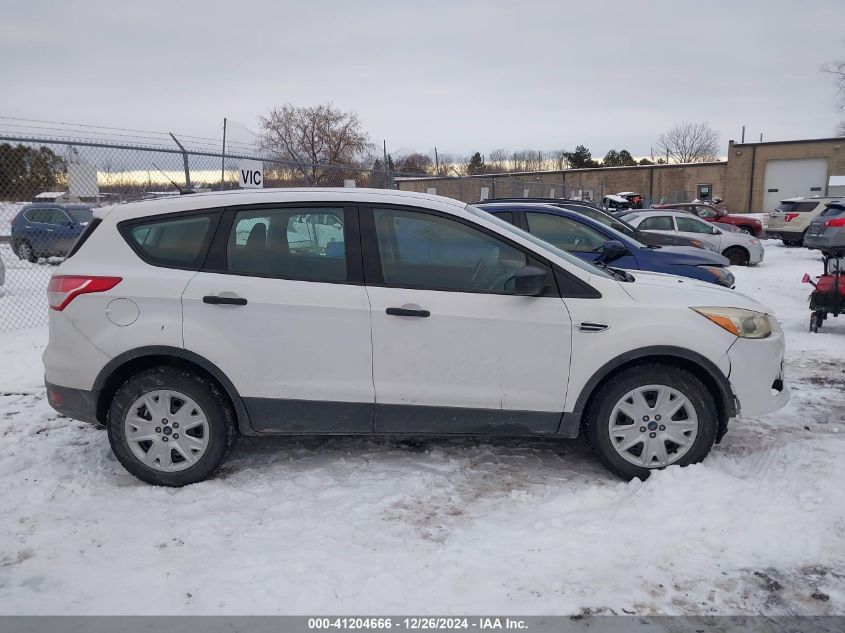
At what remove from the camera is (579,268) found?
4230 mm

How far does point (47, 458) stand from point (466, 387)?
3.00 metres

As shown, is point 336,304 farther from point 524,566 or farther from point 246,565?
point 524,566

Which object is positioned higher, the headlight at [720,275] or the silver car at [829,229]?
the silver car at [829,229]

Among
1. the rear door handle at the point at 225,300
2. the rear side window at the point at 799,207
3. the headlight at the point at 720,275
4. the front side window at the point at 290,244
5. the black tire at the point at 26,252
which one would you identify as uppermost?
the rear side window at the point at 799,207

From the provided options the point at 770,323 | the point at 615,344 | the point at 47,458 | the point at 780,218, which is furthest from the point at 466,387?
the point at 780,218

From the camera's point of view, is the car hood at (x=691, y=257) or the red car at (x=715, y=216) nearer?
the car hood at (x=691, y=257)

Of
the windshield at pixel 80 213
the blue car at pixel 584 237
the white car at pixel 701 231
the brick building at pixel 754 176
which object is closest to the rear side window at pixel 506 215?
the blue car at pixel 584 237

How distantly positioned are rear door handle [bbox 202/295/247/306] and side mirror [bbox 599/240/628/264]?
185 inches

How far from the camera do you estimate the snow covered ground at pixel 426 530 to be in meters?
3.01

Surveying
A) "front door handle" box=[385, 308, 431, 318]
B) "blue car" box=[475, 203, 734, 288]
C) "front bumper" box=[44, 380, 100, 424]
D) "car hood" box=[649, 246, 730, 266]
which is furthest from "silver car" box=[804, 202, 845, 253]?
"front bumper" box=[44, 380, 100, 424]

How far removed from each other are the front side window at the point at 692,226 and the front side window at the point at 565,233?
31.1 ft

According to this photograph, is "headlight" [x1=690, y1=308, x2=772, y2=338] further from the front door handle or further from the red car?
the red car

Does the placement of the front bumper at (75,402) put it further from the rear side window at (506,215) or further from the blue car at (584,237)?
the rear side window at (506,215)

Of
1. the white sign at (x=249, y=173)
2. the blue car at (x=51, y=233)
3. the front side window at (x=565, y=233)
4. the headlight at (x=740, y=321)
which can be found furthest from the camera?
the blue car at (x=51, y=233)
